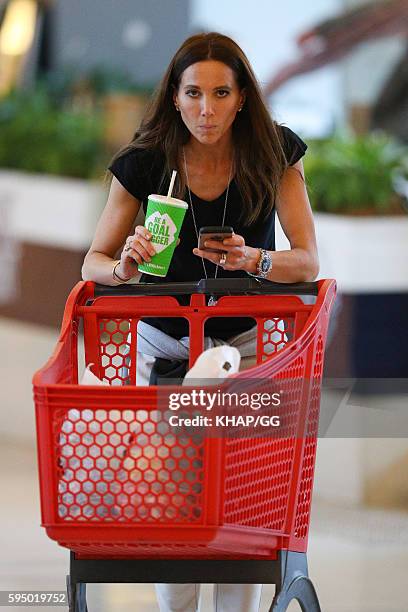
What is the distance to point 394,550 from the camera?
392 centimetres

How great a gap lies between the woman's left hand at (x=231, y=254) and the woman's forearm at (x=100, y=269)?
254 mm

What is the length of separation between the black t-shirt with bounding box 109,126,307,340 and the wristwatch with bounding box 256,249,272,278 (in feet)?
0.46

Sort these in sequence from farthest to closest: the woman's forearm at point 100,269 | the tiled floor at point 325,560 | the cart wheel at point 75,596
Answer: the tiled floor at point 325,560, the woman's forearm at point 100,269, the cart wheel at point 75,596

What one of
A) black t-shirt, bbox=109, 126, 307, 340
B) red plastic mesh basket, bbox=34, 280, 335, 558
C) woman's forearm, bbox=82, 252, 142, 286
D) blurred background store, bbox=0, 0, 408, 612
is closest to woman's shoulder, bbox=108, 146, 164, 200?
black t-shirt, bbox=109, 126, 307, 340

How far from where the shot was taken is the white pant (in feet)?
8.59

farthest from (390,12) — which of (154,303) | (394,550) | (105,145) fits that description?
(154,303)

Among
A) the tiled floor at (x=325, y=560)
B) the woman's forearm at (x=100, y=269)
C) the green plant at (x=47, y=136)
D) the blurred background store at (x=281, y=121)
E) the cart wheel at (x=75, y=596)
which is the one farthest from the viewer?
the green plant at (x=47, y=136)

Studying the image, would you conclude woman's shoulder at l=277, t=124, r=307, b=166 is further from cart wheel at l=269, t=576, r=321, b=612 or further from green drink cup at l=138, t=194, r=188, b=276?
cart wheel at l=269, t=576, r=321, b=612

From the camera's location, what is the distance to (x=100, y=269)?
Result: 258cm

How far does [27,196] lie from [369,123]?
6.09ft

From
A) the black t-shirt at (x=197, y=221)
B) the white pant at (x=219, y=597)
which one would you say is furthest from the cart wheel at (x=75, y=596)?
the black t-shirt at (x=197, y=221)

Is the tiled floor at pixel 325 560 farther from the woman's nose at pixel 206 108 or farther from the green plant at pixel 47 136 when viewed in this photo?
the green plant at pixel 47 136

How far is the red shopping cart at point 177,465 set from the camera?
7.05 ft

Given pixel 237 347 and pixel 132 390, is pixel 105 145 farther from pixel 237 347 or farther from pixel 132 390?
pixel 132 390
